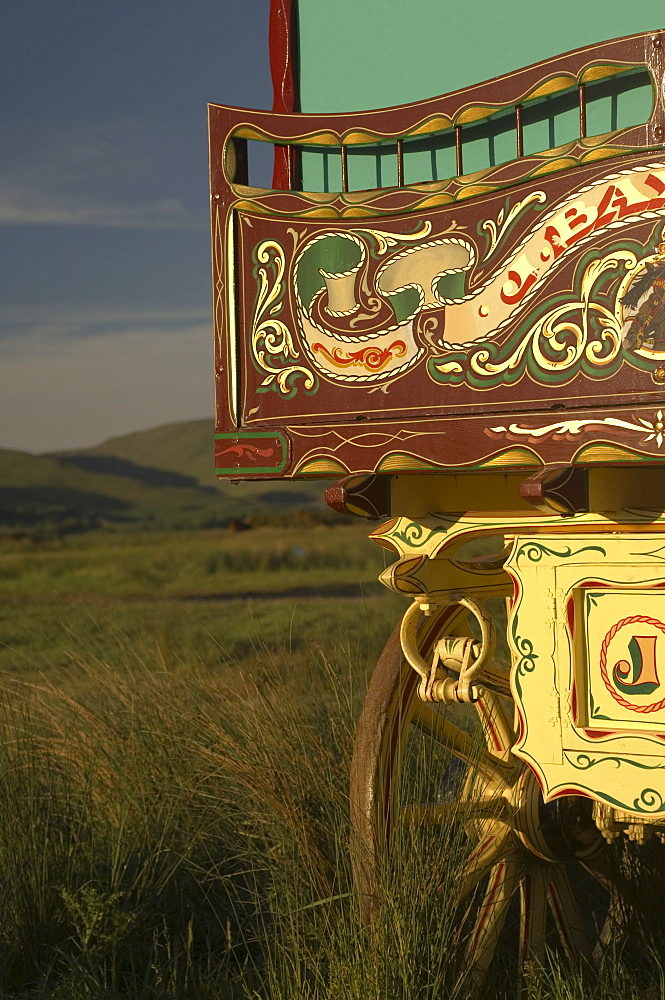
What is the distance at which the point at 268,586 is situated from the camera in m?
16.4

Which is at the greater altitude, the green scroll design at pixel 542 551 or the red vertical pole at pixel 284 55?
the red vertical pole at pixel 284 55

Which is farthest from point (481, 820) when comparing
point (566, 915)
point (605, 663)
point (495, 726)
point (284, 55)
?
point (284, 55)

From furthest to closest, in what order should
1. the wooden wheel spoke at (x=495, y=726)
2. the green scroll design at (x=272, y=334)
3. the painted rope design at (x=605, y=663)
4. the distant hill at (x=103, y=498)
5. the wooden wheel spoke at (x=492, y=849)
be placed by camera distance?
the distant hill at (x=103, y=498) < the wooden wheel spoke at (x=495, y=726) < the wooden wheel spoke at (x=492, y=849) < the green scroll design at (x=272, y=334) < the painted rope design at (x=605, y=663)

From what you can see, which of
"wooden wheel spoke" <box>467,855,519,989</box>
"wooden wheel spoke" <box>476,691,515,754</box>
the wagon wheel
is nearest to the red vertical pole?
the wagon wheel

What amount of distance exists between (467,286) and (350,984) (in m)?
1.55

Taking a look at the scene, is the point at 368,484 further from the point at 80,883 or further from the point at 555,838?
the point at 80,883

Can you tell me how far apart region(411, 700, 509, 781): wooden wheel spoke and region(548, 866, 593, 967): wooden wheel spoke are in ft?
1.24

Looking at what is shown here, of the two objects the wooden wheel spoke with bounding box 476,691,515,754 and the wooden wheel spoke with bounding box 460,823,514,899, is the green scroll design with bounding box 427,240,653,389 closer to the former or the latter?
the wooden wheel spoke with bounding box 476,691,515,754

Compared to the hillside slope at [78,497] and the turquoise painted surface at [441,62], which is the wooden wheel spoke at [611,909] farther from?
the hillside slope at [78,497]

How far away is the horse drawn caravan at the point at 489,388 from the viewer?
2.25 meters

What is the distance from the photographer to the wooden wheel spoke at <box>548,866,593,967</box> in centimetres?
312

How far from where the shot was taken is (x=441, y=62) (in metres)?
2.79

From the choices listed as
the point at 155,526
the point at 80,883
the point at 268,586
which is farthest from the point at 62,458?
the point at 80,883

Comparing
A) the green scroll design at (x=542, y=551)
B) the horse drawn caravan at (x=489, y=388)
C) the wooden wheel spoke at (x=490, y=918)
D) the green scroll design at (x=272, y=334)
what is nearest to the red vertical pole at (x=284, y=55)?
the horse drawn caravan at (x=489, y=388)
